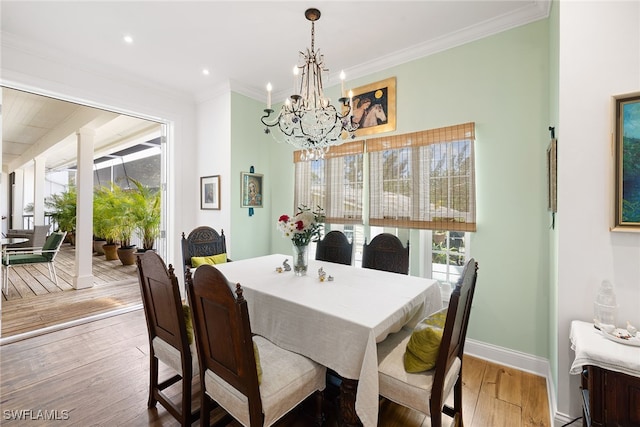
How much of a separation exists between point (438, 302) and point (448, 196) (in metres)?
1.08

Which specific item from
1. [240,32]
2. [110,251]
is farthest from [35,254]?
[240,32]

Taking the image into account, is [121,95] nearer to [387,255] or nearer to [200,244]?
[200,244]

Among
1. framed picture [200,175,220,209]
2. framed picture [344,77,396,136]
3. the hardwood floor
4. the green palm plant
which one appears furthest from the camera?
the green palm plant

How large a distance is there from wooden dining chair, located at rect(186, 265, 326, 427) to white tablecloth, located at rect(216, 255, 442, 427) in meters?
0.15

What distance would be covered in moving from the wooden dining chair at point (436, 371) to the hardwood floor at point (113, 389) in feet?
1.51

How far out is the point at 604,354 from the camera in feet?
4.20

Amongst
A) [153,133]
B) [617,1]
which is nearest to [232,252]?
[153,133]

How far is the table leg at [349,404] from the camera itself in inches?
57.9

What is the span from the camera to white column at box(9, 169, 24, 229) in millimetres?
7855

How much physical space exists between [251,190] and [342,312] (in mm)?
2935

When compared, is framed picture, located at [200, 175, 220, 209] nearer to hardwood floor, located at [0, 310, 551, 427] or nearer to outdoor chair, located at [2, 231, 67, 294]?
hardwood floor, located at [0, 310, 551, 427]

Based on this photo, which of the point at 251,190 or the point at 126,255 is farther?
the point at 126,255

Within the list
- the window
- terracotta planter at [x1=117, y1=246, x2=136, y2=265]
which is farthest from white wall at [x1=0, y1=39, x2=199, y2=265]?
terracotta planter at [x1=117, y1=246, x2=136, y2=265]

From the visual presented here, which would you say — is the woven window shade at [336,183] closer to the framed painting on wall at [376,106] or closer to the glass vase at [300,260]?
the framed painting on wall at [376,106]
